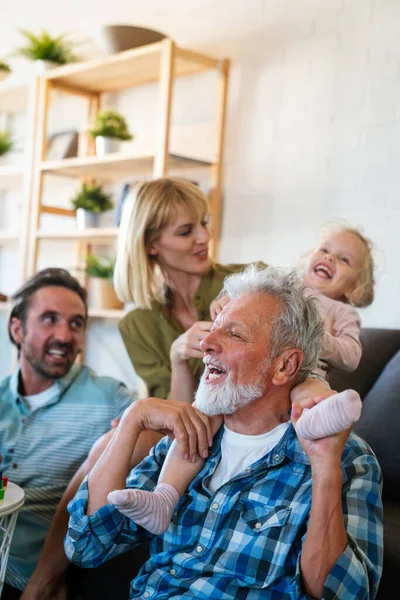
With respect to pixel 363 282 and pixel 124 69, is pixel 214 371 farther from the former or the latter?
pixel 124 69

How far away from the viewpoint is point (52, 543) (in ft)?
6.88

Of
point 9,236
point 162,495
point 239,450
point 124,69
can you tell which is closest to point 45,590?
point 162,495

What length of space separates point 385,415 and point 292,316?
850 millimetres

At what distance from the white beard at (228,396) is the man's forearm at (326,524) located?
0.90 ft

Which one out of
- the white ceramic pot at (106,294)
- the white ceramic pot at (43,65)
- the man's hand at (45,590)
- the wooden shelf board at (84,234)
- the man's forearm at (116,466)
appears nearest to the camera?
the man's forearm at (116,466)

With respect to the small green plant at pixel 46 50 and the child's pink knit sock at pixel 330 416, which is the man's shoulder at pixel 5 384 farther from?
the small green plant at pixel 46 50

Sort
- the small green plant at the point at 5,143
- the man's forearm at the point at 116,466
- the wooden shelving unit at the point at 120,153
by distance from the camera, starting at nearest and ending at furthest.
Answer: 1. the man's forearm at the point at 116,466
2. the wooden shelving unit at the point at 120,153
3. the small green plant at the point at 5,143

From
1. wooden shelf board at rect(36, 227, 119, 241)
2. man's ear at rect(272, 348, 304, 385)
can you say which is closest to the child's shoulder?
man's ear at rect(272, 348, 304, 385)

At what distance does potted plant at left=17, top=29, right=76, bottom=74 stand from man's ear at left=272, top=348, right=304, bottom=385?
11.3 feet

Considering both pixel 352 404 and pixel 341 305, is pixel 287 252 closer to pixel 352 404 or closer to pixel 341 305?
pixel 341 305

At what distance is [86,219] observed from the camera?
446 centimetres

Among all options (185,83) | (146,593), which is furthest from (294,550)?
(185,83)

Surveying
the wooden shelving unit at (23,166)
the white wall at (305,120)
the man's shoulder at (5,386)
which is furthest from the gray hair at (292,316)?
the wooden shelving unit at (23,166)

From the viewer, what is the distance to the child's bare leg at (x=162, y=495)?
153 cm
